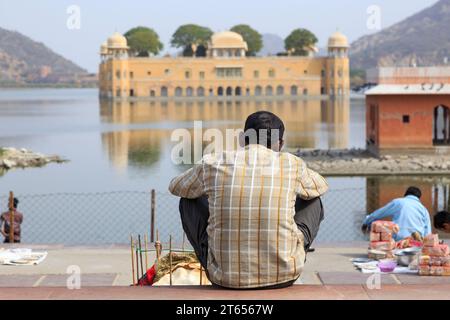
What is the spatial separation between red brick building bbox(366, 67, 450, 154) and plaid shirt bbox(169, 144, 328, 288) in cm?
1376

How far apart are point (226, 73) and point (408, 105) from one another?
43.8 m

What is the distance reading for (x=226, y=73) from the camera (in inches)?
2354

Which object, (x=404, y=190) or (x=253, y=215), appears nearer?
(x=253, y=215)

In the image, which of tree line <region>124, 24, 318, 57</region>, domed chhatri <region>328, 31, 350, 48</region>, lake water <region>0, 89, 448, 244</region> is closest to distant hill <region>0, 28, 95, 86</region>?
tree line <region>124, 24, 318, 57</region>

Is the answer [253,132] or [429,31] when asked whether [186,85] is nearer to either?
[253,132]

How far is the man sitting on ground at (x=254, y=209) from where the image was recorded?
2570mm

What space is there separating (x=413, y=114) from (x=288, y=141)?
595 centimetres

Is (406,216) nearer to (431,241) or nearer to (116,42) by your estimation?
(431,241)

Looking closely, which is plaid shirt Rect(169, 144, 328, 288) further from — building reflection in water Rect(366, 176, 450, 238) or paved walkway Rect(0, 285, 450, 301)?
building reflection in water Rect(366, 176, 450, 238)

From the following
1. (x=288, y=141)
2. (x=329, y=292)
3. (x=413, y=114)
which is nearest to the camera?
(x=329, y=292)

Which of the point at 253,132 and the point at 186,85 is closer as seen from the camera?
the point at 253,132

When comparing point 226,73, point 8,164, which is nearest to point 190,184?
point 8,164

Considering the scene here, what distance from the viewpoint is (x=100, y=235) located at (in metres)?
8.70
